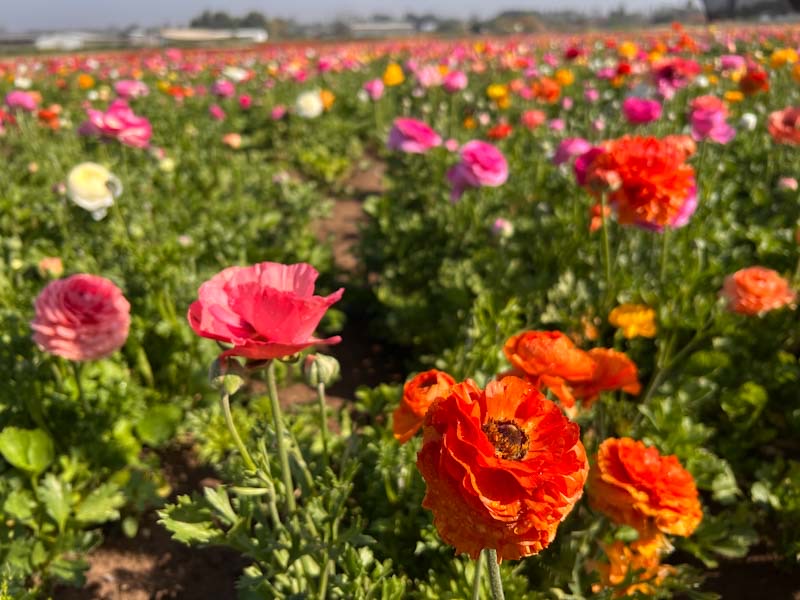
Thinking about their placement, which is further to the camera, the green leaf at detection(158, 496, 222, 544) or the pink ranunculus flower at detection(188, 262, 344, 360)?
the green leaf at detection(158, 496, 222, 544)

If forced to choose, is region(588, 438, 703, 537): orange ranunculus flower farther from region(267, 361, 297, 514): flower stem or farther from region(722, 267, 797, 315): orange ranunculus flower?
region(722, 267, 797, 315): orange ranunculus flower

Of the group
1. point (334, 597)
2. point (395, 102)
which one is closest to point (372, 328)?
point (334, 597)

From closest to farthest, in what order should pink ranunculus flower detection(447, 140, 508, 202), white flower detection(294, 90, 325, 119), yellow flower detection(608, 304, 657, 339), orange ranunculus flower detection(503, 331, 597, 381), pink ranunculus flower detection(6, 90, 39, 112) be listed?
orange ranunculus flower detection(503, 331, 597, 381), yellow flower detection(608, 304, 657, 339), pink ranunculus flower detection(447, 140, 508, 202), pink ranunculus flower detection(6, 90, 39, 112), white flower detection(294, 90, 325, 119)

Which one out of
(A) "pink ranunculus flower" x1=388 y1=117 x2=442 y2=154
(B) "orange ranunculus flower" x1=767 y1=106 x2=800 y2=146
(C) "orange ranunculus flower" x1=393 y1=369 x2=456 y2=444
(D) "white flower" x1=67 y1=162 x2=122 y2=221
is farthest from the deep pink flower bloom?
(B) "orange ranunculus flower" x1=767 y1=106 x2=800 y2=146

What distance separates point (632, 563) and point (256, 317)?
1072 mm

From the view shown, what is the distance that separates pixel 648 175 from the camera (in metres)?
1.76

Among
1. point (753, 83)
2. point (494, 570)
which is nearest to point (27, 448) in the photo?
point (494, 570)

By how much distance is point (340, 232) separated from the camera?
14.9ft

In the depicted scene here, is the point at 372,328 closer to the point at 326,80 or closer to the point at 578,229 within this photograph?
the point at 578,229

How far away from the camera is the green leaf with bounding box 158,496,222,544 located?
3.47 ft

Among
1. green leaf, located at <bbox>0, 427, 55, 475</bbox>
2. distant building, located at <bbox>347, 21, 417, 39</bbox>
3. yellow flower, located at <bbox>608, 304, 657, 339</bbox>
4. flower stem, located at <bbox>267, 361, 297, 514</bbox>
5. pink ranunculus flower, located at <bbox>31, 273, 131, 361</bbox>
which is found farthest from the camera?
distant building, located at <bbox>347, 21, 417, 39</bbox>

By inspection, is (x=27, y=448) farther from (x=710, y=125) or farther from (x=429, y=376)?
(x=710, y=125)

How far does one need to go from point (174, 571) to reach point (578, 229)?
2.12 meters

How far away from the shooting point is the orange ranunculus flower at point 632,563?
4.44ft
